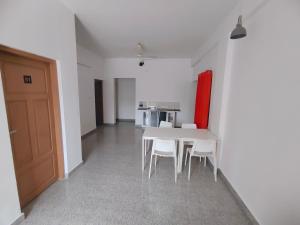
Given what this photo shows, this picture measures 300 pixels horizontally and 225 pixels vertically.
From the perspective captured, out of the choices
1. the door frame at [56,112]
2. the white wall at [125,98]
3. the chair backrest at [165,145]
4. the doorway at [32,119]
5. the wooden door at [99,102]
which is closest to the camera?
the doorway at [32,119]

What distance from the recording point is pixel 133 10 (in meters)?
2.52

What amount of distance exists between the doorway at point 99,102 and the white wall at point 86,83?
498mm

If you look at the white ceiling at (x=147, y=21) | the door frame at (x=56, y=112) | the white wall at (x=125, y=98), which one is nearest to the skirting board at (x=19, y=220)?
the door frame at (x=56, y=112)

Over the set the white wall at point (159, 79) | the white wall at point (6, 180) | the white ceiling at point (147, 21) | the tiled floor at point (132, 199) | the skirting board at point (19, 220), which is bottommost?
the tiled floor at point (132, 199)

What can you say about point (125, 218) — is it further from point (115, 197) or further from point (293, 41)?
point (293, 41)

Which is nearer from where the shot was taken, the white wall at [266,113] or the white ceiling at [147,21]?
the white wall at [266,113]

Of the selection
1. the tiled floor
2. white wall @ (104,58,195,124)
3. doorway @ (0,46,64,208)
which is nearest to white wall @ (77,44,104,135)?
white wall @ (104,58,195,124)

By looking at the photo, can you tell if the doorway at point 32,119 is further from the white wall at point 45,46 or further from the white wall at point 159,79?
the white wall at point 159,79

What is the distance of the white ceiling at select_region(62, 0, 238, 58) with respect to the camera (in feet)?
7.67

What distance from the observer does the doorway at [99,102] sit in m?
6.05

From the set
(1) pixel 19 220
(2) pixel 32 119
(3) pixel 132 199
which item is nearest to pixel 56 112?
(2) pixel 32 119

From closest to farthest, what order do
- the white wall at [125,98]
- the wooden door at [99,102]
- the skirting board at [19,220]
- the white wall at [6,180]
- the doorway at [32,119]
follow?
the white wall at [6,180]
the skirting board at [19,220]
the doorway at [32,119]
the wooden door at [99,102]
the white wall at [125,98]

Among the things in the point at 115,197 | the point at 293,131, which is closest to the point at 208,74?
the point at 293,131

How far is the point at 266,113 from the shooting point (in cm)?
160
